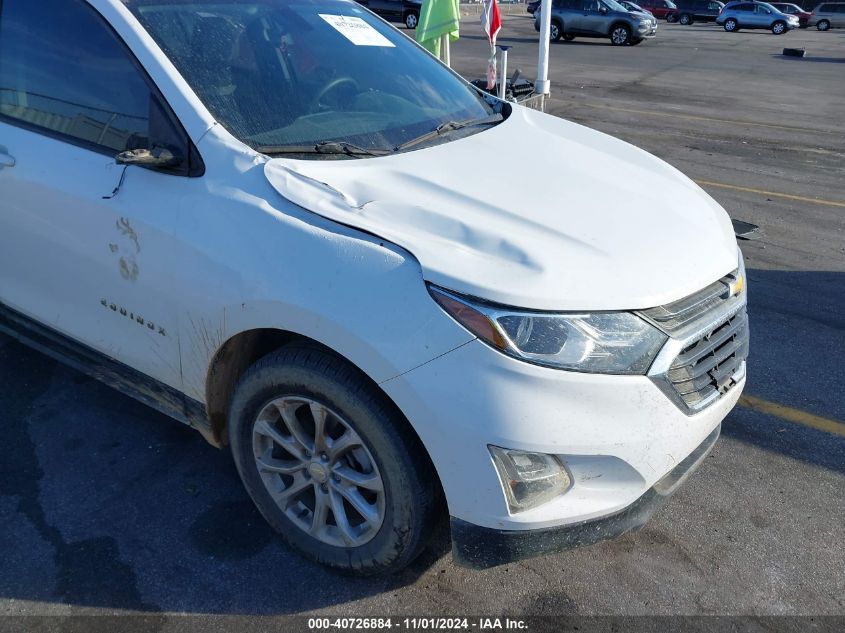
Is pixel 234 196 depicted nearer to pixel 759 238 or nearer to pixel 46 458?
pixel 46 458

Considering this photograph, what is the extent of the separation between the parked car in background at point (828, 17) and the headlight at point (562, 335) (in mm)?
48886

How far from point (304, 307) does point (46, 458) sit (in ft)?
5.82

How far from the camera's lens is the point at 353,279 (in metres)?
2.11

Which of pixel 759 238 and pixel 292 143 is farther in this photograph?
pixel 759 238

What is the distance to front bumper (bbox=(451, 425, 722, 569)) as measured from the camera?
82.3 inches

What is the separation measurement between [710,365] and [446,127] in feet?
4.96

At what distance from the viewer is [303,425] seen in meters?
2.49

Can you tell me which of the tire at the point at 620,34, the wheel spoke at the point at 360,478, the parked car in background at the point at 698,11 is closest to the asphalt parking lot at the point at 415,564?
the wheel spoke at the point at 360,478

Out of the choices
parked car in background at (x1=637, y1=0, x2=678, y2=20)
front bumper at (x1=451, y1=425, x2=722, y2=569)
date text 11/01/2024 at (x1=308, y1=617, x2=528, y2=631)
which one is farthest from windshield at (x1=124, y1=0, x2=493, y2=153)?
parked car in background at (x1=637, y1=0, x2=678, y2=20)

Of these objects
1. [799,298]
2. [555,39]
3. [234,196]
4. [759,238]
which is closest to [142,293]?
[234,196]

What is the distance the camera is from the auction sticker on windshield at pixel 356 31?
338cm

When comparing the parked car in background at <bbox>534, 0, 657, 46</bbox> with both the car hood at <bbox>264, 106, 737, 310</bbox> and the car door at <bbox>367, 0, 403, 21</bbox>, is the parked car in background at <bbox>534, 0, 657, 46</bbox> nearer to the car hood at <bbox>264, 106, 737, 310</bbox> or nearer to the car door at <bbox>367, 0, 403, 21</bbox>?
the car door at <bbox>367, 0, 403, 21</bbox>

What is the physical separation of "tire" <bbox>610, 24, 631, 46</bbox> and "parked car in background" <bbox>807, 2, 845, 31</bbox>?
23037 mm

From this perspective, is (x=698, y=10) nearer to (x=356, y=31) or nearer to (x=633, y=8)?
(x=633, y=8)
